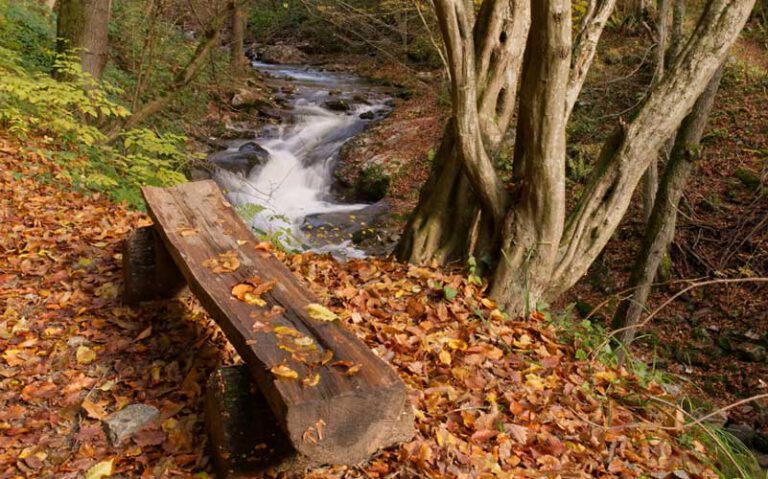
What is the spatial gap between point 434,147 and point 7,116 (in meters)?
8.62

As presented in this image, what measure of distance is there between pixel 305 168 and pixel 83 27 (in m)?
5.72

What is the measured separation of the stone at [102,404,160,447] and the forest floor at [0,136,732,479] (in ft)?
0.13

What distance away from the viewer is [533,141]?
3979 mm

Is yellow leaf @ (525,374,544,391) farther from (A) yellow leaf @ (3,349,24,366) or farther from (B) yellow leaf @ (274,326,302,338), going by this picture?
(A) yellow leaf @ (3,349,24,366)

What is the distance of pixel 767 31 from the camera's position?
13.5 meters

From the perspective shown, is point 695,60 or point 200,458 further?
point 695,60

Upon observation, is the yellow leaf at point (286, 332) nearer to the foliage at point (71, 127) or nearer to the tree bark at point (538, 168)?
the tree bark at point (538, 168)

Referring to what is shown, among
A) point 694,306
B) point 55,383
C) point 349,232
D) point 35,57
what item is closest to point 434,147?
point 349,232

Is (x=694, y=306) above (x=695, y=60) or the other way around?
the other way around

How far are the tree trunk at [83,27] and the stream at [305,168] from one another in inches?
118

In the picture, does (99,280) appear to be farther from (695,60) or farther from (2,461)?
(695,60)

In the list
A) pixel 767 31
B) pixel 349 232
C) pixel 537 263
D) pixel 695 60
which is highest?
pixel 767 31

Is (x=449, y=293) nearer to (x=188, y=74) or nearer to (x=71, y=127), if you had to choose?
(x=71, y=127)

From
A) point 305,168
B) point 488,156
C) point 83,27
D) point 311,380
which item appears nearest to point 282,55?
point 305,168
